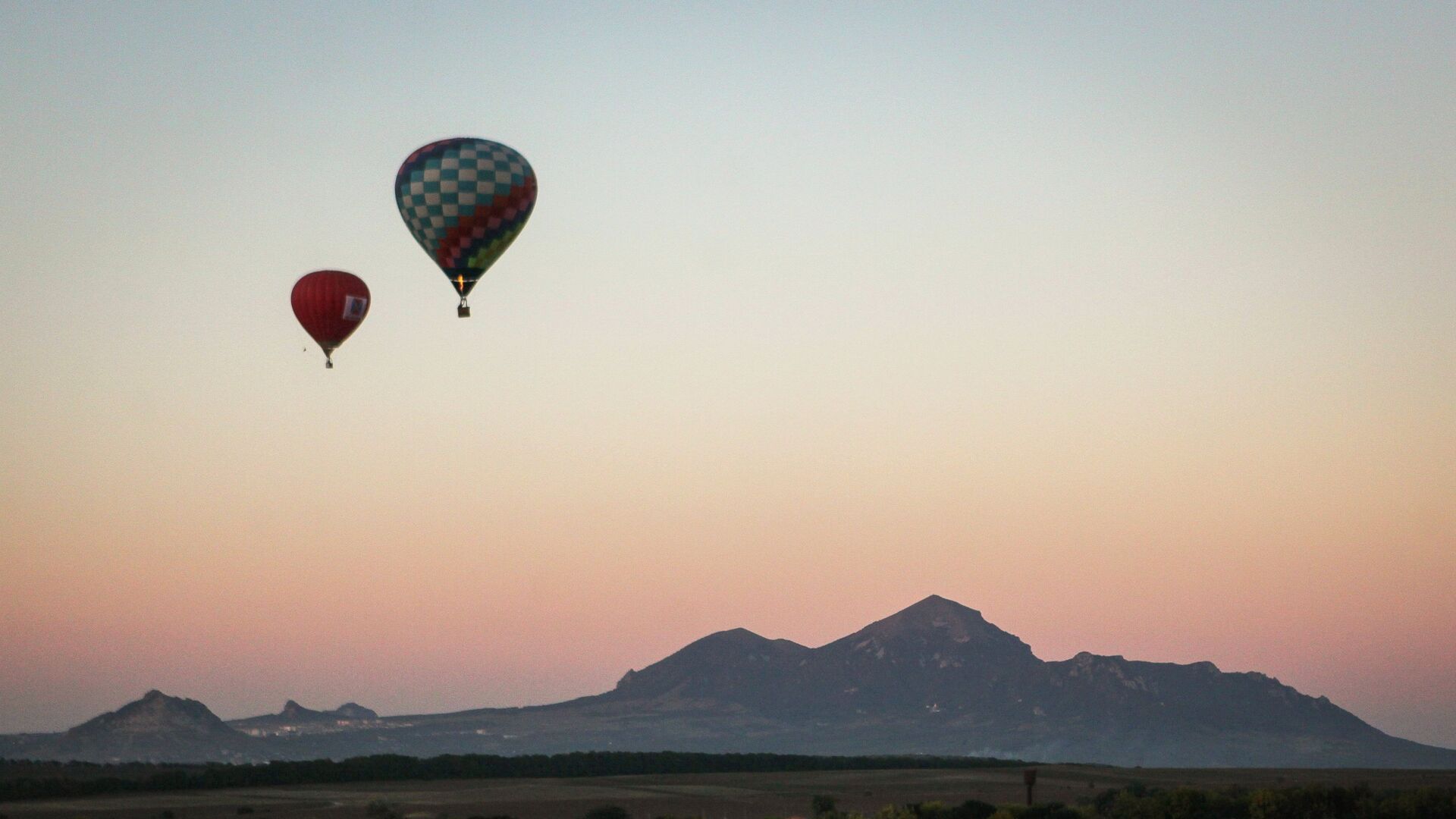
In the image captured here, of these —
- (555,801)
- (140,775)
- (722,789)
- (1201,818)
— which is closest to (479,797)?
(555,801)

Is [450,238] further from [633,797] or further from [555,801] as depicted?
[633,797]

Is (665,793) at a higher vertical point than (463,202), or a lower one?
lower

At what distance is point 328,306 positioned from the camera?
86688 mm

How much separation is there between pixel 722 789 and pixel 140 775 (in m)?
46.5

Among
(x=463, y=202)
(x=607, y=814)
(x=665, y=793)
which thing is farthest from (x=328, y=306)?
(x=665, y=793)

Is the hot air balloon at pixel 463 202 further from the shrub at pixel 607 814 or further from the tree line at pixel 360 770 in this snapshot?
the tree line at pixel 360 770

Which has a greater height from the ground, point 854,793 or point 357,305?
point 357,305

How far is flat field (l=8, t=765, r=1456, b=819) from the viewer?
104125 millimetres

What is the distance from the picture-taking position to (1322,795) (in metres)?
82.1

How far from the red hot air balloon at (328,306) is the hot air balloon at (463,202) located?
5.01 meters

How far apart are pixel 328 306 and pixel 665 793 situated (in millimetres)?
60597

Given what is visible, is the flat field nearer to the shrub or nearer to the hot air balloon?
the shrub

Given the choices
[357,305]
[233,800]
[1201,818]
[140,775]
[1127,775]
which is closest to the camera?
[1201,818]

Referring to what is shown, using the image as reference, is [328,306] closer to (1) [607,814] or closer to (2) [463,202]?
(2) [463,202]
